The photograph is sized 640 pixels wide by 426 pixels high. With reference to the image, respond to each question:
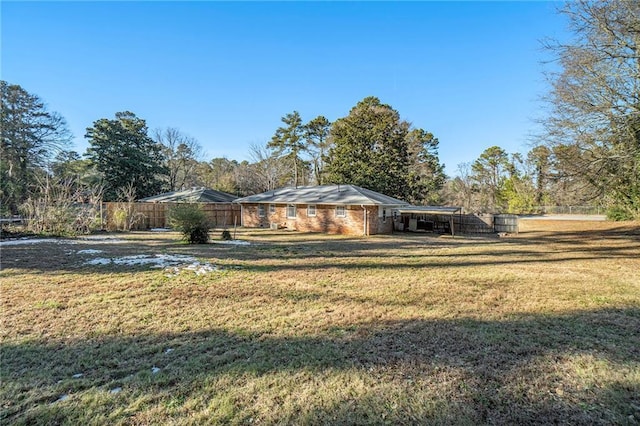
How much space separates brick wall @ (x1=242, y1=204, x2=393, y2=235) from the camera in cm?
1827

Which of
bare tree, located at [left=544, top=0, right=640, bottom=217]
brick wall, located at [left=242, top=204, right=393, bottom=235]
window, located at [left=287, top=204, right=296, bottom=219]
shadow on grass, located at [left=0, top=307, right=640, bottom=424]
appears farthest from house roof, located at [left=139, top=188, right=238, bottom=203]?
bare tree, located at [left=544, top=0, right=640, bottom=217]

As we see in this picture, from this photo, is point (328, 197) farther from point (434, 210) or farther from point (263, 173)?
point (263, 173)

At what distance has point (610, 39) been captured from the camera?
355 inches

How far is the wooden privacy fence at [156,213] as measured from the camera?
18.8 metres

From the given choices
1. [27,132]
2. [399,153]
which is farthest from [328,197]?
[27,132]

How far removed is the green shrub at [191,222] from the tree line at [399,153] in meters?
6.81

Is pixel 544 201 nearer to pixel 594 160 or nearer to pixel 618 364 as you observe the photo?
pixel 594 160

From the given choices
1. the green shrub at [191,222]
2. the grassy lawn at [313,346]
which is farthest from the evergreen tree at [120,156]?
the grassy lawn at [313,346]

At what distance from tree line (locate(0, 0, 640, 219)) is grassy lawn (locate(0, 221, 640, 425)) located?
16.7 feet

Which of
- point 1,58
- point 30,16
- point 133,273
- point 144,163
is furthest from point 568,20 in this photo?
point 144,163

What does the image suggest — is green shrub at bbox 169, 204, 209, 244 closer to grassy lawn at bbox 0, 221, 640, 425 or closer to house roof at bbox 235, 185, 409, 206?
grassy lawn at bbox 0, 221, 640, 425

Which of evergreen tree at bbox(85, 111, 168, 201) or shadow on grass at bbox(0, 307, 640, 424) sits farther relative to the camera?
evergreen tree at bbox(85, 111, 168, 201)

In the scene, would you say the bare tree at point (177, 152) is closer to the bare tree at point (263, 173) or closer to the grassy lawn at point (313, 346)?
the bare tree at point (263, 173)

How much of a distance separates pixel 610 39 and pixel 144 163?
114 feet
